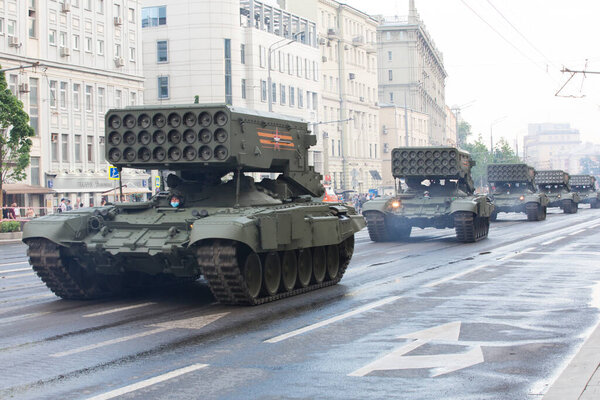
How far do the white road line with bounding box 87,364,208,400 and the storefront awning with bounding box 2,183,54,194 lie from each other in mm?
40452

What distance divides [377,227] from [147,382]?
68.1 feet

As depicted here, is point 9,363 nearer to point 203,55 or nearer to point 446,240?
point 446,240

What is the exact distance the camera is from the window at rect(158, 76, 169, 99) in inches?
2721

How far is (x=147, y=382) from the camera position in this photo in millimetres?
8141

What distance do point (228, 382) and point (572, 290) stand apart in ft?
27.5

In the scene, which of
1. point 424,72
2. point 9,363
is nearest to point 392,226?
point 9,363

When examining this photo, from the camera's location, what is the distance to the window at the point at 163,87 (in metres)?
69.1

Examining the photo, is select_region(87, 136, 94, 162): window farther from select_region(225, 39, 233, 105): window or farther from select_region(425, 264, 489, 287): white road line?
select_region(425, 264, 489, 287): white road line

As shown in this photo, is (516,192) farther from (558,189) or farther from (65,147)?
(65,147)

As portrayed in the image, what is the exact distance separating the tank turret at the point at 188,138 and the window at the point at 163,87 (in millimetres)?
55361

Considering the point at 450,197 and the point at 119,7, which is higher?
the point at 119,7

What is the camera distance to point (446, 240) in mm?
29234

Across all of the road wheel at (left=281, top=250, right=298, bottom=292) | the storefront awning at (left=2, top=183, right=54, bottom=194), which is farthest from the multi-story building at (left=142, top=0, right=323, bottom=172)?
the road wheel at (left=281, top=250, right=298, bottom=292)

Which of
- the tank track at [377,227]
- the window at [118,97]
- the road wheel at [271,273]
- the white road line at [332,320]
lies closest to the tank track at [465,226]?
the tank track at [377,227]
